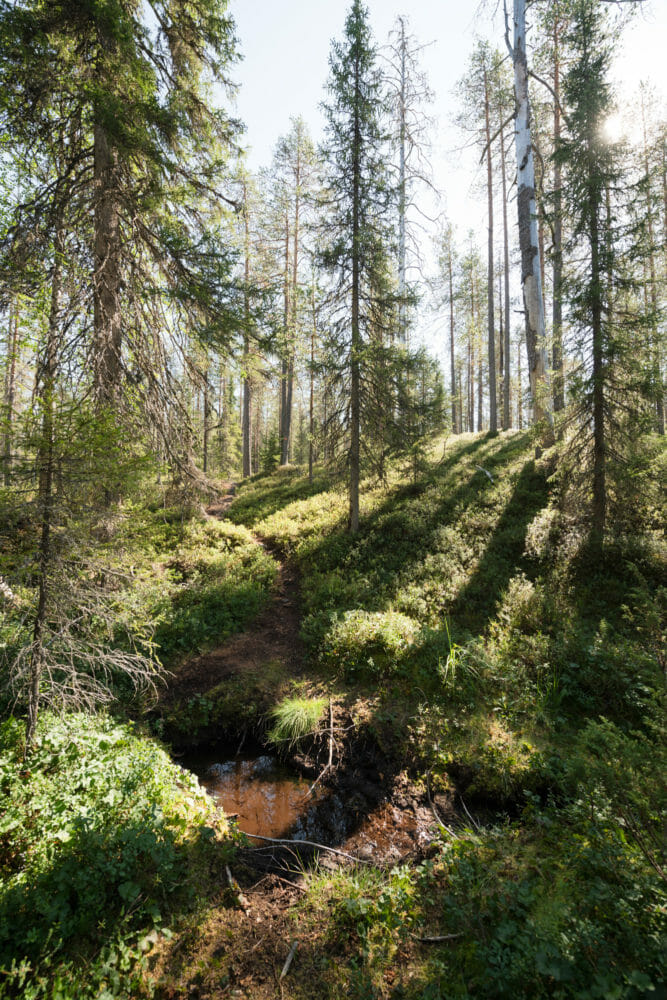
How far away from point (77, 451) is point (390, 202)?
1139cm

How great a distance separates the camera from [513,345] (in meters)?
37.1

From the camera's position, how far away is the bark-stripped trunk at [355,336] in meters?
10.6

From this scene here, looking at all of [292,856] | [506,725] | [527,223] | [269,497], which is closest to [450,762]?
[506,725]

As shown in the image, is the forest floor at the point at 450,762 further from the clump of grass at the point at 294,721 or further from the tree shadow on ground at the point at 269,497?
the tree shadow on ground at the point at 269,497

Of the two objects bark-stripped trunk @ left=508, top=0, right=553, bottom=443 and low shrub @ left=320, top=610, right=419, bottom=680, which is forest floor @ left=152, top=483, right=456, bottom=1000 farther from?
bark-stripped trunk @ left=508, top=0, right=553, bottom=443

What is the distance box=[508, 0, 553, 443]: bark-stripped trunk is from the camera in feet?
36.6

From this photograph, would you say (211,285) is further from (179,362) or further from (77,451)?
(77,451)

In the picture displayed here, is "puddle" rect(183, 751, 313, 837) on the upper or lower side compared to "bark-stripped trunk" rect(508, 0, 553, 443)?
lower

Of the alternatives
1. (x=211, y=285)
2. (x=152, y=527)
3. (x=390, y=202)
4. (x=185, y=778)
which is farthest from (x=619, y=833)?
(x=390, y=202)

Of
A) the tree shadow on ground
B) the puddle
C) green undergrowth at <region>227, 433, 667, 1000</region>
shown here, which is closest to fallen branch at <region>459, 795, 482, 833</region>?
green undergrowth at <region>227, 433, 667, 1000</region>

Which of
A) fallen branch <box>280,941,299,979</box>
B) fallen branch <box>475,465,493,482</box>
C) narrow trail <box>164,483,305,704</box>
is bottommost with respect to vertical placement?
fallen branch <box>280,941,299,979</box>

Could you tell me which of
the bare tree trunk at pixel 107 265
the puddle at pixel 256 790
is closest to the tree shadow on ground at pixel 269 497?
the bare tree trunk at pixel 107 265

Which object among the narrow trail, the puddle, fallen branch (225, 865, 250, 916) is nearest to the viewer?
fallen branch (225, 865, 250, 916)

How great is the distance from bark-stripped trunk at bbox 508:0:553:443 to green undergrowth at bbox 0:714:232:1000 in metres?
11.8
